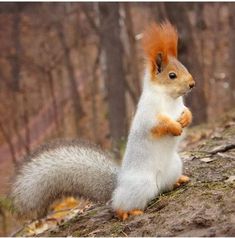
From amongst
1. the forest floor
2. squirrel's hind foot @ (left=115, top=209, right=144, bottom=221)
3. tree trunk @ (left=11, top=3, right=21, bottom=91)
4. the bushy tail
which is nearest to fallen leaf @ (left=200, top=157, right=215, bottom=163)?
the forest floor

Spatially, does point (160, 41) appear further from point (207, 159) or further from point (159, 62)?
point (207, 159)

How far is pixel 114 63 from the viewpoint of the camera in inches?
464

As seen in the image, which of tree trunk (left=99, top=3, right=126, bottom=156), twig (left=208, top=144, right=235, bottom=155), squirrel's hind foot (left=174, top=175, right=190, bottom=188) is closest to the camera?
squirrel's hind foot (left=174, top=175, right=190, bottom=188)

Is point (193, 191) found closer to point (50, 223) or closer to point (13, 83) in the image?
point (50, 223)

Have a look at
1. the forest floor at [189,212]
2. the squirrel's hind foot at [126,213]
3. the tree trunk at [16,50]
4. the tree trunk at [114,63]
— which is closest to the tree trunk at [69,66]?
the tree trunk at [16,50]

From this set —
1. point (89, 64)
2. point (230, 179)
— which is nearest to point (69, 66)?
point (89, 64)

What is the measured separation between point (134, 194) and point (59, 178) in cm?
60

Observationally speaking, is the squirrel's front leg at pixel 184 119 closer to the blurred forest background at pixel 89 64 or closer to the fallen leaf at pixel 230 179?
the fallen leaf at pixel 230 179

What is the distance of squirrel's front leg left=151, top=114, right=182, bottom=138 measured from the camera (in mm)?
4152

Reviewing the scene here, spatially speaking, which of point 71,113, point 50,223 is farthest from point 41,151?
point 71,113

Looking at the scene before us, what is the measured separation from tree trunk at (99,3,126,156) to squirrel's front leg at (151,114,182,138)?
7412mm

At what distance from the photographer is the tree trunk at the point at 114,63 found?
1173cm

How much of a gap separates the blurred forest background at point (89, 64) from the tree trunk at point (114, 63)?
0.02 meters

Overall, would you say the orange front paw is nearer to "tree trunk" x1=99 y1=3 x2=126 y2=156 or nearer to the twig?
the twig
